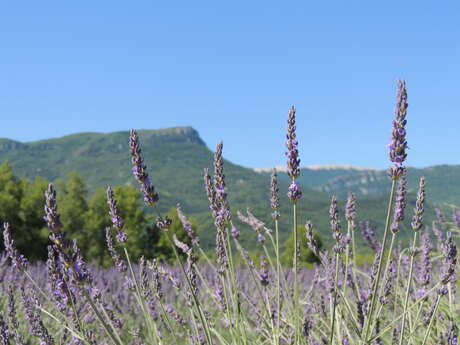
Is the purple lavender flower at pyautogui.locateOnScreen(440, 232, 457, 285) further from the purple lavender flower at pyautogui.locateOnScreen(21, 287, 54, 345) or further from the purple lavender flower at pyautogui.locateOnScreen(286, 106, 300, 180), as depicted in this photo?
the purple lavender flower at pyautogui.locateOnScreen(21, 287, 54, 345)

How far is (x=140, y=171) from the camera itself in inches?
69.6

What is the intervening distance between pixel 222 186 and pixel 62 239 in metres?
0.70

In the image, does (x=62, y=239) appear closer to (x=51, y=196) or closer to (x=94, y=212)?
(x=51, y=196)

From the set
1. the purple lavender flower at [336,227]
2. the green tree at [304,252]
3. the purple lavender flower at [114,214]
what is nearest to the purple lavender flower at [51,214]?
the purple lavender flower at [114,214]

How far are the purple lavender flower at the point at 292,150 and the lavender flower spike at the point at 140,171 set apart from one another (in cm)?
49

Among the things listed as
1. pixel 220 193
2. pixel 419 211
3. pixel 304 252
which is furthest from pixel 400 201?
pixel 304 252

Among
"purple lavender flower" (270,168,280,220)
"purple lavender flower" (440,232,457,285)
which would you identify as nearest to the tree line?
"purple lavender flower" (270,168,280,220)

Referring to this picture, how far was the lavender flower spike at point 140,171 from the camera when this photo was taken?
69.2 inches

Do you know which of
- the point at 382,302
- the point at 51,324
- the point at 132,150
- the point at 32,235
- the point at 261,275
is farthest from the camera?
the point at 32,235

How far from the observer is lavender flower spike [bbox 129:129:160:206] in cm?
176

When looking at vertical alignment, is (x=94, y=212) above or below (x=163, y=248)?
above

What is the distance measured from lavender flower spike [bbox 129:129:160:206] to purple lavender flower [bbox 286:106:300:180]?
488 millimetres

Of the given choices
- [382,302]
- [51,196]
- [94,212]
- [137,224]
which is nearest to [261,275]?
[382,302]

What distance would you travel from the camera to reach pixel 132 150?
5.86 feet
